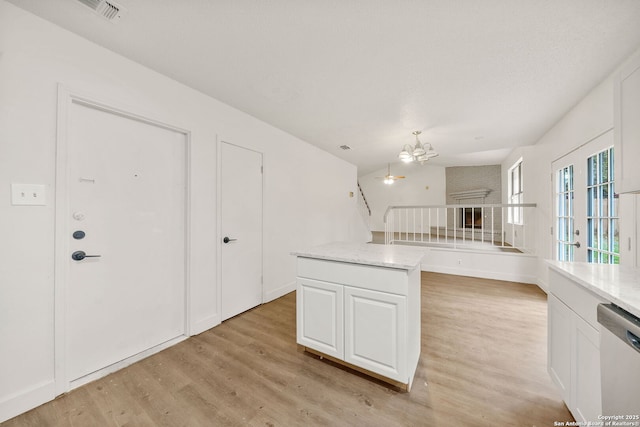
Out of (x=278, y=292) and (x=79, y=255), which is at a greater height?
(x=79, y=255)

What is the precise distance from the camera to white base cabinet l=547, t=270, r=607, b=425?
3.59 feet

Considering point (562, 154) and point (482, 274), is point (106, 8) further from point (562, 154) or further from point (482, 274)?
point (482, 274)

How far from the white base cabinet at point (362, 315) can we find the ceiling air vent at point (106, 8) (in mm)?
2077

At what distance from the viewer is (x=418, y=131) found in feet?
11.9

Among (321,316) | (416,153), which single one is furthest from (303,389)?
(416,153)

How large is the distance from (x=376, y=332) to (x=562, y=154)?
3509 millimetres

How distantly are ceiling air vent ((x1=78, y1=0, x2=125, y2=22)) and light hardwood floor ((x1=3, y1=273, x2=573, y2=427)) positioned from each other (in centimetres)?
253

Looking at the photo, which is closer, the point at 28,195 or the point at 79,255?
the point at 28,195

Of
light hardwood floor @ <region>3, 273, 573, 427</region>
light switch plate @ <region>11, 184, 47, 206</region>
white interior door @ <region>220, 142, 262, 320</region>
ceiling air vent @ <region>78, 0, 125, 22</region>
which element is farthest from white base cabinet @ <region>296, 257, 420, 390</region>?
ceiling air vent @ <region>78, 0, 125, 22</region>

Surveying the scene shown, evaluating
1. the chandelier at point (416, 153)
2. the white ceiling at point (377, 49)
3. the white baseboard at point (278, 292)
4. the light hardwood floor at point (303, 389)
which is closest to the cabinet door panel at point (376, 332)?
the light hardwood floor at point (303, 389)

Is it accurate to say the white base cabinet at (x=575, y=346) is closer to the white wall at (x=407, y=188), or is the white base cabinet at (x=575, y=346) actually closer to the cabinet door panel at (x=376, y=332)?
the cabinet door panel at (x=376, y=332)

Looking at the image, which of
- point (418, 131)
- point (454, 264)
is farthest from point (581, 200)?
point (454, 264)

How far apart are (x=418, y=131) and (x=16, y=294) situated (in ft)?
14.4

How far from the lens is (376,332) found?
66.5 inches
